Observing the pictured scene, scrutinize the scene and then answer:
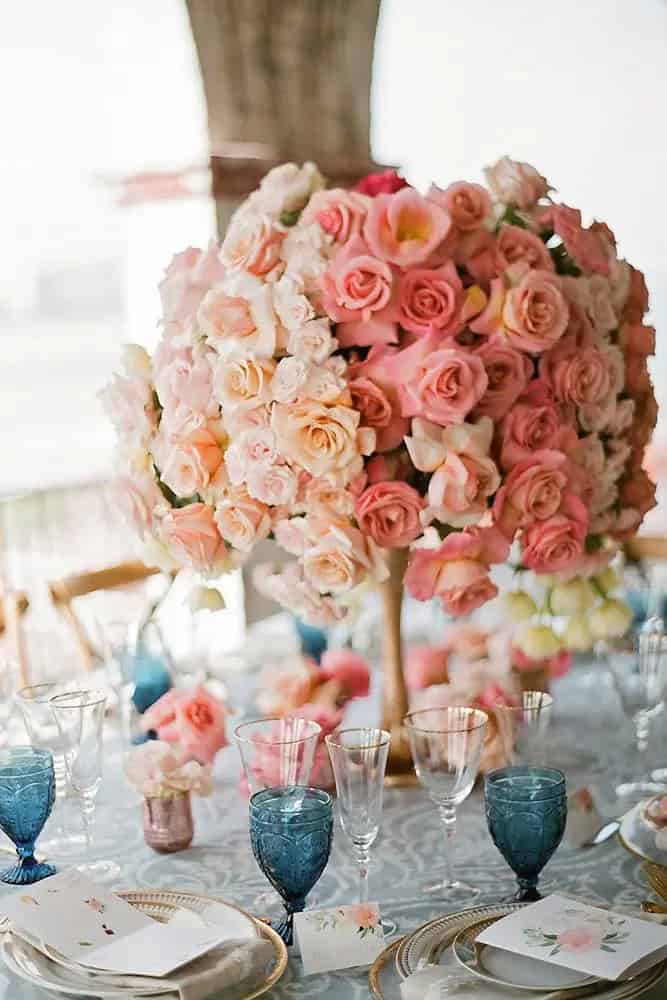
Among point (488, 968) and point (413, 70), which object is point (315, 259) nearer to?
point (488, 968)

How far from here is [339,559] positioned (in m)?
1.41

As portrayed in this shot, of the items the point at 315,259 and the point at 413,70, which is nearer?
the point at 315,259

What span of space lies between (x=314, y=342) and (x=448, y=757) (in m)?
0.47

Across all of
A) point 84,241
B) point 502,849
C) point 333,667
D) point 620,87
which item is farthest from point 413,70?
point 502,849

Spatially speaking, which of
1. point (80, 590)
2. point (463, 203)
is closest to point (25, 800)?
point (463, 203)

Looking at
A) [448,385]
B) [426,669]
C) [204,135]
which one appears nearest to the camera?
[448,385]

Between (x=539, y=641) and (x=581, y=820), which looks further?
(x=539, y=641)

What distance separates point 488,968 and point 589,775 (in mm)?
650

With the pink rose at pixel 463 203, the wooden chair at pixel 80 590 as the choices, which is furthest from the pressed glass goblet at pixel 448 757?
the wooden chair at pixel 80 590

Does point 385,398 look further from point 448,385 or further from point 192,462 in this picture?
point 192,462

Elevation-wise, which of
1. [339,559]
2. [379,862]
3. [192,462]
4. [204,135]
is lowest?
[379,862]

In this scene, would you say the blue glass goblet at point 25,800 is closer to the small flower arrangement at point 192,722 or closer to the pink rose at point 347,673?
the small flower arrangement at point 192,722

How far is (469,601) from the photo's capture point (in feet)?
4.76

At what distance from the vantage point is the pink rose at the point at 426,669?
182 cm
